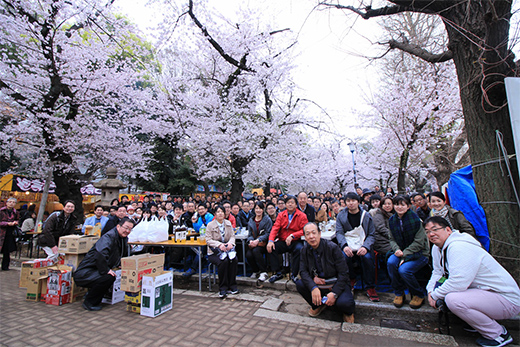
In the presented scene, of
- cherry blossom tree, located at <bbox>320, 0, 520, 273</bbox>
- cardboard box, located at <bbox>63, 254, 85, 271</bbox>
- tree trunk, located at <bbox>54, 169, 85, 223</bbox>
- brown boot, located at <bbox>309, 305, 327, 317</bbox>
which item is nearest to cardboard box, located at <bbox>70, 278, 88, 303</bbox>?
cardboard box, located at <bbox>63, 254, 85, 271</bbox>

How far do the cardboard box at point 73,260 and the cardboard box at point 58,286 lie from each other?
0.14 metres

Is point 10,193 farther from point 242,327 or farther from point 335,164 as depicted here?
point 335,164

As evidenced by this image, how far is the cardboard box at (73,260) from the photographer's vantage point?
4.72 metres

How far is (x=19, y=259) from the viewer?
8.52 meters

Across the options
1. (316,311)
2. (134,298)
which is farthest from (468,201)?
(134,298)

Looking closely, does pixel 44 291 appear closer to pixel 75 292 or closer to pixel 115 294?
pixel 75 292

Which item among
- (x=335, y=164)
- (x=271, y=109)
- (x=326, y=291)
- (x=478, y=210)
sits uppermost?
(x=271, y=109)

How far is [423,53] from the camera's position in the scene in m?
4.17

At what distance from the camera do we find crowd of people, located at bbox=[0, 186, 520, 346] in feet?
9.10

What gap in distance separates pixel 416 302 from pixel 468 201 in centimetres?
185

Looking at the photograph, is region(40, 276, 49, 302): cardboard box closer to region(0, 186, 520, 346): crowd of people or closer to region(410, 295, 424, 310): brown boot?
region(0, 186, 520, 346): crowd of people

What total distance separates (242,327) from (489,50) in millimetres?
5107

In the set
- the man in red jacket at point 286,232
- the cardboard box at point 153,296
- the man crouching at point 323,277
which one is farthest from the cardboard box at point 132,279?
the man crouching at point 323,277

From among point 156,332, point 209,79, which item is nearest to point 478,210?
point 156,332
